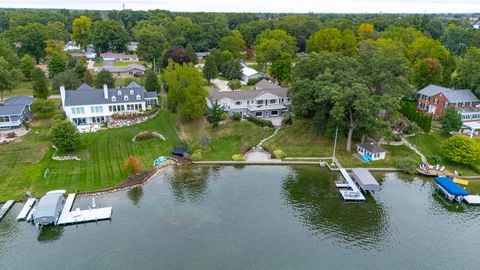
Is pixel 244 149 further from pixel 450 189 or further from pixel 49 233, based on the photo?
pixel 49 233

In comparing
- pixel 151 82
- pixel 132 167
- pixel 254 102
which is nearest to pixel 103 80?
pixel 151 82

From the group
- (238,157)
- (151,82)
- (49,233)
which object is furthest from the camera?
(151,82)

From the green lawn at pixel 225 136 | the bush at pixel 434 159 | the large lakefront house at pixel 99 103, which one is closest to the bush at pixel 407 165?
the bush at pixel 434 159

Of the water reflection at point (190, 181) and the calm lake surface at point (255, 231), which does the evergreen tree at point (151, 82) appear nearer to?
the water reflection at point (190, 181)

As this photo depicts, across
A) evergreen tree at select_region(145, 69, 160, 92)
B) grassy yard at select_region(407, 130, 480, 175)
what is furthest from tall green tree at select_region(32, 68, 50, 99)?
grassy yard at select_region(407, 130, 480, 175)

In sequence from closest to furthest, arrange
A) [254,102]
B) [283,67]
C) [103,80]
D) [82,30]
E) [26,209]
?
[26,209] < [254,102] < [103,80] < [283,67] < [82,30]

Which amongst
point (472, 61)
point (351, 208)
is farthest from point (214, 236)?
point (472, 61)

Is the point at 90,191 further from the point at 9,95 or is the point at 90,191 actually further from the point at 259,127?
the point at 9,95
